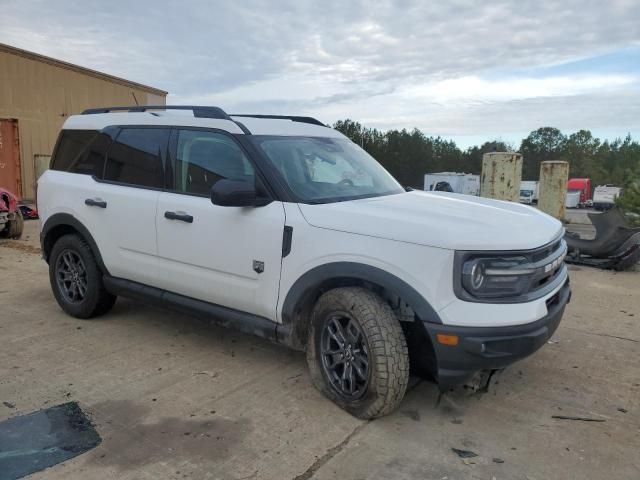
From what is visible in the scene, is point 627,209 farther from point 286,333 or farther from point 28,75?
point 28,75

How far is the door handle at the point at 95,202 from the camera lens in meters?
4.57

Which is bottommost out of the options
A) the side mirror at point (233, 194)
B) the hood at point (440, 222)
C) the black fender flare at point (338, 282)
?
the black fender flare at point (338, 282)

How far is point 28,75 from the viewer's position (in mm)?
17500

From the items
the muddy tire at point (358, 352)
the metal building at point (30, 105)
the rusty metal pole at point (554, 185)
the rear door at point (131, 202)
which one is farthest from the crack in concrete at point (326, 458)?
the metal building at point (30, 105)

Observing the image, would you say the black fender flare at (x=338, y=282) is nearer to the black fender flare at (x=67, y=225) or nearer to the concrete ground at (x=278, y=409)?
the concrete ground at (x=278, y=409)

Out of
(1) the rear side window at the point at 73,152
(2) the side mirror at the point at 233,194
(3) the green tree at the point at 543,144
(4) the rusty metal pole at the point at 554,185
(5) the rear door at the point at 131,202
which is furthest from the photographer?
(3) the green tree at the point at 543,144

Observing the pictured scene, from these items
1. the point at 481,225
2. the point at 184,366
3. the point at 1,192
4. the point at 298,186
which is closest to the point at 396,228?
the point at 481,225

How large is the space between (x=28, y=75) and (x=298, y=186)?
1743cm

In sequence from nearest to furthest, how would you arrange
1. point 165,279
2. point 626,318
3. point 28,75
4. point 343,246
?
1. point 343,246
2. point 165,279
3. point 626,318
4. point 28,75

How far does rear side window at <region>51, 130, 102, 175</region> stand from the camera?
4.89m

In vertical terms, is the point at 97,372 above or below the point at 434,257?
below

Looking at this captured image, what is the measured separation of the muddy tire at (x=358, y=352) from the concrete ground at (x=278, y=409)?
0.15 m

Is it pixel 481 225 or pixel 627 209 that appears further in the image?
pixel 627 209

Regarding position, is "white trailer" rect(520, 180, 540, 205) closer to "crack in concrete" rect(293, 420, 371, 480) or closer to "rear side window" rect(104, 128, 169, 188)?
"rear side window" rect(104, 128, 169, 188)
